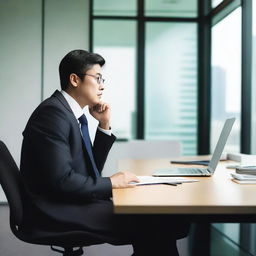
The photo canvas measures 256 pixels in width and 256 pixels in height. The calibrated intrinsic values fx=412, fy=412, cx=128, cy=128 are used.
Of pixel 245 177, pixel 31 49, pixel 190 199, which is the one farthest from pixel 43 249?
pixel 31 49

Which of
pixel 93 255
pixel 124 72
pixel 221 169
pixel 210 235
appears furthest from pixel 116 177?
pixel 124 72

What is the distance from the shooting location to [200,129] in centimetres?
512

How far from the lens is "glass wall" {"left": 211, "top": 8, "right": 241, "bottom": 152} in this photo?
13.3ft

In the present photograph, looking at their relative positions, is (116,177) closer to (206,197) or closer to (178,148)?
(206,197)

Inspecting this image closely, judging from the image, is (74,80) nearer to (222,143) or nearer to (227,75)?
(222,143)

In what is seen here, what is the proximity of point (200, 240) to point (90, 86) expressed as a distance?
2.10m

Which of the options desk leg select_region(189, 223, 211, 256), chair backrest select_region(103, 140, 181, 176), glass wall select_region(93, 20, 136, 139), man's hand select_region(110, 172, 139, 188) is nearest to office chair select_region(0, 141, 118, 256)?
man's hand select_region(110, 172, 139, 188)

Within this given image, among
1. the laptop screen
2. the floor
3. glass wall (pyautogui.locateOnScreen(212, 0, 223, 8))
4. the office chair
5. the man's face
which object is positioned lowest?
the floor

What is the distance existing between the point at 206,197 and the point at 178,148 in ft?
7.29

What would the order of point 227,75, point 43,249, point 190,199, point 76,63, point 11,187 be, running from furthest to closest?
1. point 227,75
2. point 43,249
3. point 76,63
4. point 11,187
5. point 190,199

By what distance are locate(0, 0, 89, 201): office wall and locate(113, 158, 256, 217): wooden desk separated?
3582 mm

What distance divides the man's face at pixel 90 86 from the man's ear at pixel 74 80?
15 millimetres

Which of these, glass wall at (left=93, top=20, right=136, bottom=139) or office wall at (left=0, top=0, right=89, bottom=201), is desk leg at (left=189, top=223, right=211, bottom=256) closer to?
glass wall at (left=93, top=20, right=136, bottom=139)

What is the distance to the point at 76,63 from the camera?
1.92m
